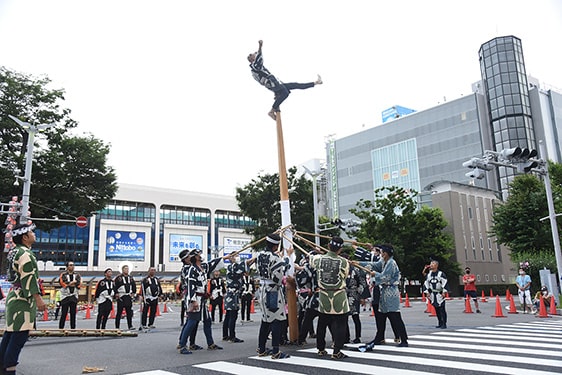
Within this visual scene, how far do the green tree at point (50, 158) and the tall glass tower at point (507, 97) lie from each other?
150ft

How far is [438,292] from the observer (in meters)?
11.1

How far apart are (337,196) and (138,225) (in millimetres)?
28770

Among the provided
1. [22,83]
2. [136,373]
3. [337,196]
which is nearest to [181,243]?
[337,196]

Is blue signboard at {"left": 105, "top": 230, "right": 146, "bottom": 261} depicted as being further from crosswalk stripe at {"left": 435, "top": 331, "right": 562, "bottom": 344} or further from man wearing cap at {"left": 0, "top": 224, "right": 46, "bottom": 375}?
man wearing cap at {"left": 0, "top": 224, "right": 46, "bottom": 375}

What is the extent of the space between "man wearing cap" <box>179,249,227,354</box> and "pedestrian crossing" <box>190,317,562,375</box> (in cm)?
149

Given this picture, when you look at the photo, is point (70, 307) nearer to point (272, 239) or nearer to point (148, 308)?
point (148, 308)

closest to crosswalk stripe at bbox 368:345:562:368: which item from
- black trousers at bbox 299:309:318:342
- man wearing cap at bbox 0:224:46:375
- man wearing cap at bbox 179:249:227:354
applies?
black trousers at bbox 299:309:318:342

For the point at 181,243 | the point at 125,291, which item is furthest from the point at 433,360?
the point at 181,243

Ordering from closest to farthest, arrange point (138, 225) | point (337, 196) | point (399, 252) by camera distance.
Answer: point (399, 252) → point (138, 225) → point (337, 196)

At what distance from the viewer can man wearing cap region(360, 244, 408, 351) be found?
25.5ft

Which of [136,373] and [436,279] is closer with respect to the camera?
[136,373]

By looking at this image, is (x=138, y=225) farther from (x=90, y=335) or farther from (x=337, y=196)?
(x=90, y=335)

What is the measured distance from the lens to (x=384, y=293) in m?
7.97

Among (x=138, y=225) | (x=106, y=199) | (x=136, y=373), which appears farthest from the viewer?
(x=138, y=225)
